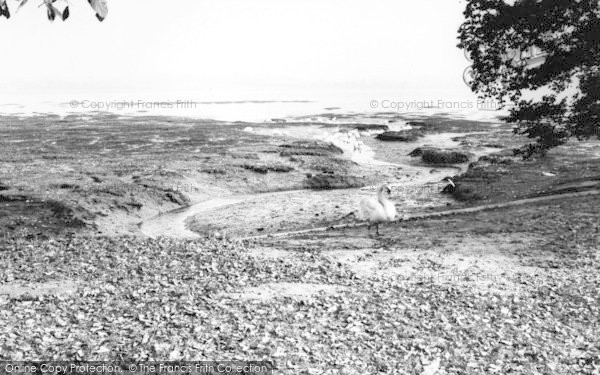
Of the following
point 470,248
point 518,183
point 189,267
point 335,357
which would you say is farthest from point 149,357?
point 518,183

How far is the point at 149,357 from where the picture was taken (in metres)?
10.5

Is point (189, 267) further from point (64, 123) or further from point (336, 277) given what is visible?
point (64, 123)

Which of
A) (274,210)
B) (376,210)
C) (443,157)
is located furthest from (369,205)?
(443,157)

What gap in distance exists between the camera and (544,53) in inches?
1034

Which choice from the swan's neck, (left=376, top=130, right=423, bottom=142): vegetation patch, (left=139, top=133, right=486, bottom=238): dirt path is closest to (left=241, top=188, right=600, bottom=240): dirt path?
(left=139, top=133, right=486, bottom=238): dirt path

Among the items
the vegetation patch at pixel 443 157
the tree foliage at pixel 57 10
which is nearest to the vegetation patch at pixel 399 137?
the vegetation patch at pixel 443 157

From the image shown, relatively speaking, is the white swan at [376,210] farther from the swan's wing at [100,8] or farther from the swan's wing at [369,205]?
the swan's wing at [100,8]

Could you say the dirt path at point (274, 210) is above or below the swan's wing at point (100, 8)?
below

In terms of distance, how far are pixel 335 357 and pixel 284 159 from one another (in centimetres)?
3894

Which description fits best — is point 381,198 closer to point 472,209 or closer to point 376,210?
point 376,210

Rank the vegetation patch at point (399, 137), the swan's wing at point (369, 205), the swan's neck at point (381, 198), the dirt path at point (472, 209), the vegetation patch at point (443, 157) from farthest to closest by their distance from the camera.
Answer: the vegetation patch at point (399, 137), the vegetation patch at point (443, 157), the dirt path at point (472, 209), the swan's neck at point (381, 198), the swan's wing at point (369, 205)

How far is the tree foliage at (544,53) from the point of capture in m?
24.0

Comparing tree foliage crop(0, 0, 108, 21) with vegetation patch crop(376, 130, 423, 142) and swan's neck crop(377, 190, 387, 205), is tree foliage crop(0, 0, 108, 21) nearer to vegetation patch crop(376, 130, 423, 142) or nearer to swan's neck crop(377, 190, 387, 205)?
swan's neck crop(377, 190, 387, 205)

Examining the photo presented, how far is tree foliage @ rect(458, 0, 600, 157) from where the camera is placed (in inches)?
944
